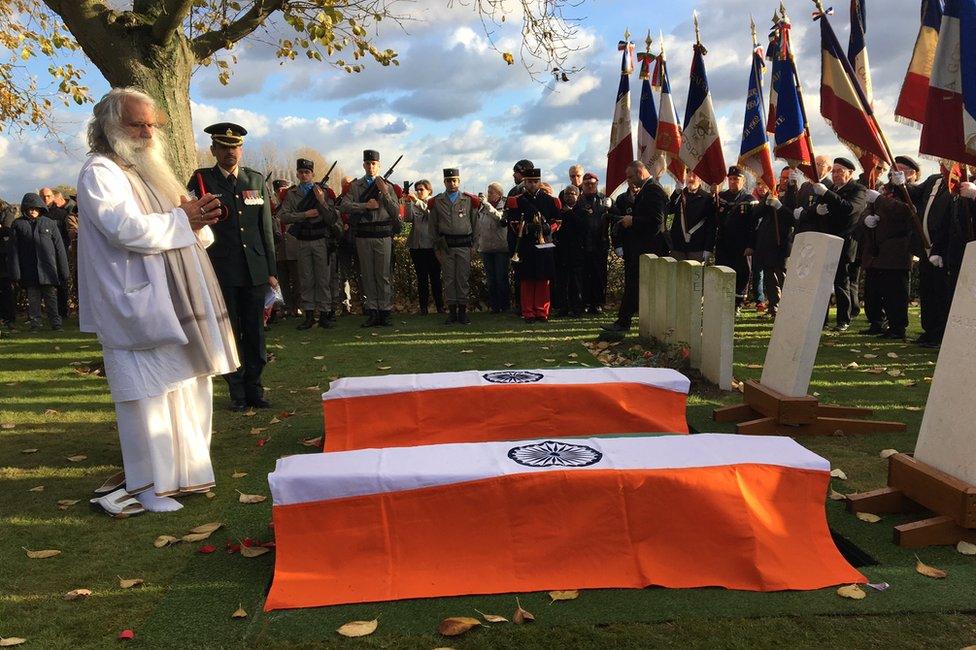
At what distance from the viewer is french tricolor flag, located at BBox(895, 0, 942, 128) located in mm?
7844

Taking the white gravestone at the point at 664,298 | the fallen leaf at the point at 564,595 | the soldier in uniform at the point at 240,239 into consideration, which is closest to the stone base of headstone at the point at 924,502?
the fallen leaf at the point at 564,595

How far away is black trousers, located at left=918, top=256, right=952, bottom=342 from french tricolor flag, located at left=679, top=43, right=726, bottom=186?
2.91 meters

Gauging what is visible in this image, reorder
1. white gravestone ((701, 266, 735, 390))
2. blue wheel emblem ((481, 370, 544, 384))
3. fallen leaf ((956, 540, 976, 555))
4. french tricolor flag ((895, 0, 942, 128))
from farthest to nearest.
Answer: french tricolor flag ((895, 0, 942, 128)) → white gravestone ((701, 266, 735, 390)) → blue wheel emblem ((481, 370, 544, 384)) → fallen leaf ((956, 540, 976, 555))

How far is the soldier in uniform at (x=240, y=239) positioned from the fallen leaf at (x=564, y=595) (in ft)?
13.4

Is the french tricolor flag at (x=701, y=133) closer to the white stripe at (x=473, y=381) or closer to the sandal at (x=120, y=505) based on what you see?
the white stripe at (x=473, y=381)

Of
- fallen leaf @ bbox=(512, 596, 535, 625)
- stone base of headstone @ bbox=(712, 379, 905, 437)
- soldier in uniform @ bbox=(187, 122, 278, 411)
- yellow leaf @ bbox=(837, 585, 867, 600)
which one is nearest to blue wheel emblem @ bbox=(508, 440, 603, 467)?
fallen leaf @ bbox=(512, 596, 535, 625)

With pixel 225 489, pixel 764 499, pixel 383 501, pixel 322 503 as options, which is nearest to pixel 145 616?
pixel 322 503

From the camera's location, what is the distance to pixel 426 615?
3.06 metres

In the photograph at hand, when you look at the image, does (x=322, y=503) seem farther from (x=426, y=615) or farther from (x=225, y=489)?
(x=225, y=489)

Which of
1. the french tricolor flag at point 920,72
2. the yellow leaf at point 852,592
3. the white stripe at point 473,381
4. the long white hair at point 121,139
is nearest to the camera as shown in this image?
the yellow leaf at point 852,592

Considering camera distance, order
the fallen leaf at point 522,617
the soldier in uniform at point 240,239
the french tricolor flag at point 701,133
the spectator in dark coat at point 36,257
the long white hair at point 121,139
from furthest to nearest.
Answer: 1. the spectator in dark coat at point 36,257
2. the french tricolor flag at point 701,133
3. the soldier in uniform at point 240,239
4. the long white hair at point 121,139
5. the fallen leaf at point 522,617

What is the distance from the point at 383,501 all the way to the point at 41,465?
336cm

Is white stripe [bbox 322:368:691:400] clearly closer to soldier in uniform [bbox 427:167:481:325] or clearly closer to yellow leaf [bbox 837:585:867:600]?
yellow leaf [bbox 837:585:867:600]

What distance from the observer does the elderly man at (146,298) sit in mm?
4043
